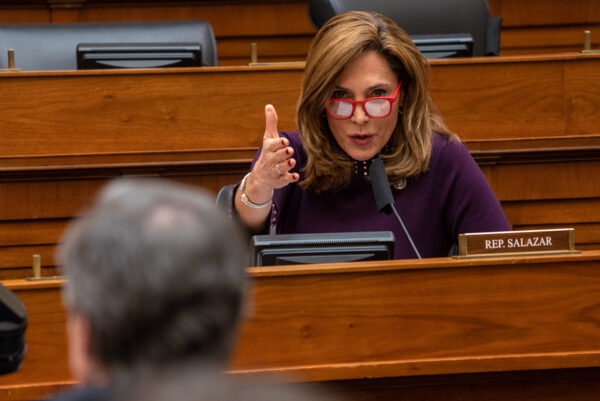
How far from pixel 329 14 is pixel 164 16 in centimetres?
92

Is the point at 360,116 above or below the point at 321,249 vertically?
above

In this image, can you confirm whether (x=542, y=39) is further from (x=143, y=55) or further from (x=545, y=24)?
(x=143, y=55)

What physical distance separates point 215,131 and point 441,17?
615 mm

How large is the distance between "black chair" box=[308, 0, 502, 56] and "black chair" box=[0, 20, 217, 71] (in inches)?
9.9

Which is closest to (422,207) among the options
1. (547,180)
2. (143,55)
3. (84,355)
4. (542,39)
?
(547,180)

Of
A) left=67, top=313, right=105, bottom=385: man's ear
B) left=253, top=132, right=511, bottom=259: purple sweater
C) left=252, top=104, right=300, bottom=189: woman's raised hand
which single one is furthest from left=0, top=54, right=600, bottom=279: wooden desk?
left=67, top=313, right=105, bottom=385: man's ear

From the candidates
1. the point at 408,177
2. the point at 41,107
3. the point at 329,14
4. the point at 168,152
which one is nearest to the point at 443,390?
the point at 408,177

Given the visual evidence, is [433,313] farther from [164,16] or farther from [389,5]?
[164,16]

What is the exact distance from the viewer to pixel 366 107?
1408mm

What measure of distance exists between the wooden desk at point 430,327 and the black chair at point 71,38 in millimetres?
926

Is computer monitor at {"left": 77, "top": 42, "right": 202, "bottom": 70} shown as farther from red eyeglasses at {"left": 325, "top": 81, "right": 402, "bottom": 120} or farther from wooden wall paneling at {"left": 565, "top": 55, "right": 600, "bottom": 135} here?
wooden wall paneling at {"left": 565, "top": 55, "right": 600, "bottom": 135}

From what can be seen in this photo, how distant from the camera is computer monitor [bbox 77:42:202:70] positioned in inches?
70.7

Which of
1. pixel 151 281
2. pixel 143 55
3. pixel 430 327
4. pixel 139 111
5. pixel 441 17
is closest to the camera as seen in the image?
pixel 151 281

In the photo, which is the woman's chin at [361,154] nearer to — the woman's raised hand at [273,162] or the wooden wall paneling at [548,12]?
the woman's raised hand at [273,162]
